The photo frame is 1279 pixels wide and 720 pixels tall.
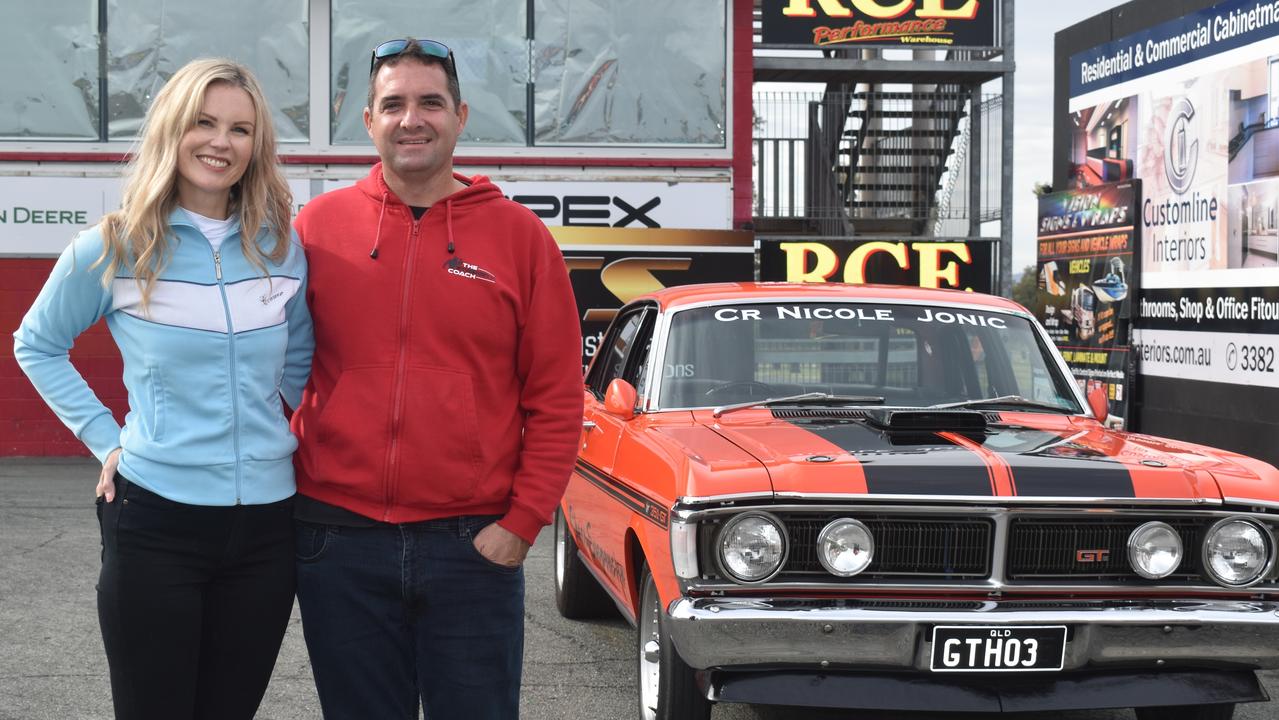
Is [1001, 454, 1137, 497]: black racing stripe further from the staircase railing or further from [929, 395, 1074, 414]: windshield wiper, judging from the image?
the staircase railing

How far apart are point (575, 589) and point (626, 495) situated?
1799 millimetres

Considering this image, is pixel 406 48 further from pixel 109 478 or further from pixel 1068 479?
pixel 1068 479

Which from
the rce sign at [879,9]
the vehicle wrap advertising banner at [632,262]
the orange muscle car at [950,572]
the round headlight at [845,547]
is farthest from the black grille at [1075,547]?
the rce sign at [879,9]

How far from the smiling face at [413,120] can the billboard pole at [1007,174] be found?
14082 mm

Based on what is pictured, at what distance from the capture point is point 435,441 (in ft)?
9.09

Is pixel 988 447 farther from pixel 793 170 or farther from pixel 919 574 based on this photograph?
pixel 793 170

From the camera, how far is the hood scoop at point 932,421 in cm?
447

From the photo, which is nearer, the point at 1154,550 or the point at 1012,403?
the point at 1154,550

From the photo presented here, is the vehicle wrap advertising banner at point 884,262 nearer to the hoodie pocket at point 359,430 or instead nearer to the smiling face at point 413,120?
the smiling face at point 413,120

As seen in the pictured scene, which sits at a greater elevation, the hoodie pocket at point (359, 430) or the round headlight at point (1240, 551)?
the hoodie pocket at point (359, 430)

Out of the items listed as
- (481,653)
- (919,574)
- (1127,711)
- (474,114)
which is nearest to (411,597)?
(481,653)

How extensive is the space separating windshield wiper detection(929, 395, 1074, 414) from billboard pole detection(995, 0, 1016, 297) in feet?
37.3

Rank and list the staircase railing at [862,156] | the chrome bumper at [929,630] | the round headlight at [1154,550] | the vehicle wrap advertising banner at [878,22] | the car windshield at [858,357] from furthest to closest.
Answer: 1. the staircase railing at [862,156]
2. the vehicle wrap advertising banner at [878,22]
3. the car windshield at [858,357]
4. the round headlight at [1154,550]
5. the chrome bumper at [929,630]

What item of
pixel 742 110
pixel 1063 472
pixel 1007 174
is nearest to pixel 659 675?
pixel 1063 472
